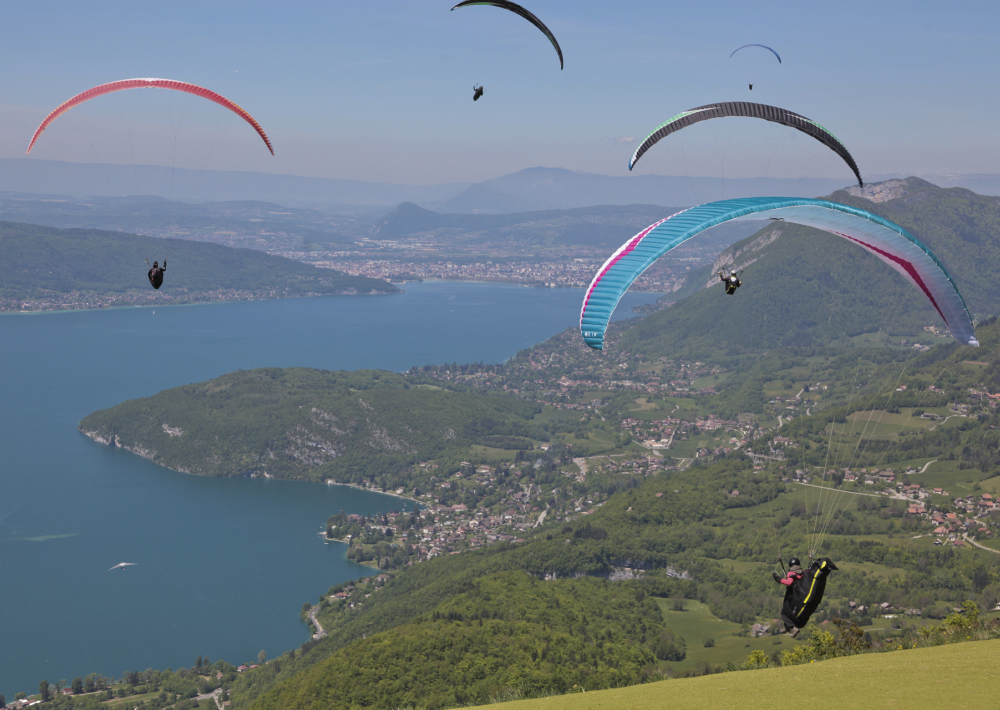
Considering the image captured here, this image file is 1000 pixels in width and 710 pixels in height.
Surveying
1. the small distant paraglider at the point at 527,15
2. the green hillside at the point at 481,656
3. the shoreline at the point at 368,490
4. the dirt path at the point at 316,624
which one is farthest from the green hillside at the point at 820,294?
the small distant paraglider at the point at 527,15

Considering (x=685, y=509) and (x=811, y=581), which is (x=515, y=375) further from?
(x=811, y=581)

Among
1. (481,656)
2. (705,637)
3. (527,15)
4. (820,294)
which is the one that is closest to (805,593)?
(527,15)

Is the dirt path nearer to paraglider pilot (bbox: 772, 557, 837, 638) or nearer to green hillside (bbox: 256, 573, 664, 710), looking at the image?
green hillside (bbox: 256, 573, 664, 710)

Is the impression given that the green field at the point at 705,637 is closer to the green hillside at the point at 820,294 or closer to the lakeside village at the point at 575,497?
the lakeside village at the point at 575,497

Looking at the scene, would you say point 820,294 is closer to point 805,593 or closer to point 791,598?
point 791,598

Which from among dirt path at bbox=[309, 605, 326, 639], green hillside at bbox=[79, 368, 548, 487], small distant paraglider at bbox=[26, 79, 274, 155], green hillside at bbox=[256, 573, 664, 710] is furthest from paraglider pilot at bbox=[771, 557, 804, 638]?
green hillside at bbox=[79, 368, 548, 487]
